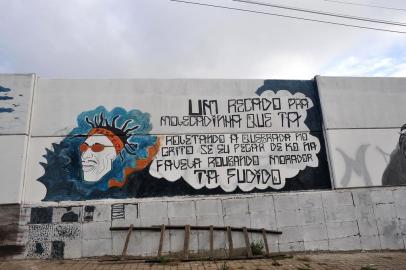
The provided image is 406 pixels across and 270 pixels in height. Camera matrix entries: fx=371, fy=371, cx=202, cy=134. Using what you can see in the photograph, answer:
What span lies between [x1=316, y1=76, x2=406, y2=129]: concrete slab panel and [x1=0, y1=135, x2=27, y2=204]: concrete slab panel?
826 cm

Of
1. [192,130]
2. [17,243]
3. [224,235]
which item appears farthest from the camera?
[192,130]

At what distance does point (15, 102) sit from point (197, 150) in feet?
16.2

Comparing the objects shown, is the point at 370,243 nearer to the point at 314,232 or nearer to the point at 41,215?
the point at 314,232

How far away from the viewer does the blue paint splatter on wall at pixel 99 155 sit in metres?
9.44

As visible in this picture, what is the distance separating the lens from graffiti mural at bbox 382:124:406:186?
10.6m

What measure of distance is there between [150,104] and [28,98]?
3173mm

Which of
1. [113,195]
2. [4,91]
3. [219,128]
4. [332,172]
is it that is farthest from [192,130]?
[4,91]

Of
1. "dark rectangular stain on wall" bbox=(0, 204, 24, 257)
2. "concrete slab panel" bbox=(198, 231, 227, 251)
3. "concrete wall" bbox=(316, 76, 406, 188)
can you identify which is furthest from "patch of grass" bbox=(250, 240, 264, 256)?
"dark rectangular stain on wall" bbox=(0, 204, 24, 257)

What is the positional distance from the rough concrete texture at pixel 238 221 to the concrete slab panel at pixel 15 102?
209 cm

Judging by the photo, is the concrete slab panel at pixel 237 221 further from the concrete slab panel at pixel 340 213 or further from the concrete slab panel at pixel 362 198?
the concrete slab panel at pixel 362 198

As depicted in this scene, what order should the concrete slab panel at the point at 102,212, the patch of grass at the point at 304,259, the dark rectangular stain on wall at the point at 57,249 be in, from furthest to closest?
the concrete slab panel at the point at 102,212, the dark rectangular stain on wall at the point at 57,249, the patch of grass at the point at 304,259

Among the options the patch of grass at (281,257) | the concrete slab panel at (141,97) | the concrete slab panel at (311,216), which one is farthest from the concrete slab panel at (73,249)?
the concrete slab panel at (311,216)

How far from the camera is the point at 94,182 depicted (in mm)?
9516

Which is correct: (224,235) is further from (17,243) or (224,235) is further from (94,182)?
(17,243)
